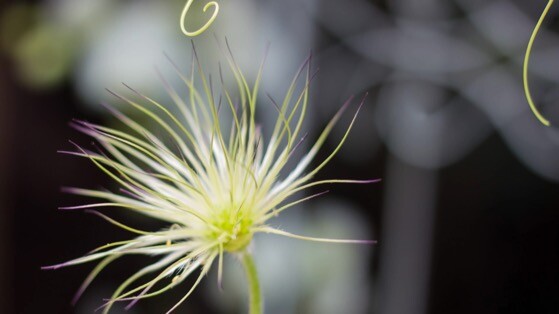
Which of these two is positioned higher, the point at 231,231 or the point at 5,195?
the point at 5,195

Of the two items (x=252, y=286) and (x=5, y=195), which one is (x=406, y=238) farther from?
(x=252, y=286)

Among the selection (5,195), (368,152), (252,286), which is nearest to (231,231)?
(252,286)

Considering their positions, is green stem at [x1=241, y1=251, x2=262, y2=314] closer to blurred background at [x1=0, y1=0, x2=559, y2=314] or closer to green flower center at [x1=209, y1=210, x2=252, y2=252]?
green flower center at [x1=209, y1=210, x2=252, y2=252]

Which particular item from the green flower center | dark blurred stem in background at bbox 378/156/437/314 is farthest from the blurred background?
the green flower center

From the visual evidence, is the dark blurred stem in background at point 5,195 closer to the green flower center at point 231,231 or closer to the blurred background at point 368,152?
the blurred background at point 368,152

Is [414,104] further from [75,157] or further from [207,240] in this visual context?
[207,240]

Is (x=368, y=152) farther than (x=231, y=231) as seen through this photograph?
Yes

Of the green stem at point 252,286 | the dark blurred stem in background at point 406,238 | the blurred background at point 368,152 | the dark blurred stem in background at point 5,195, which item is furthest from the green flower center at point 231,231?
the dark blurred stem in background at point 5,195
